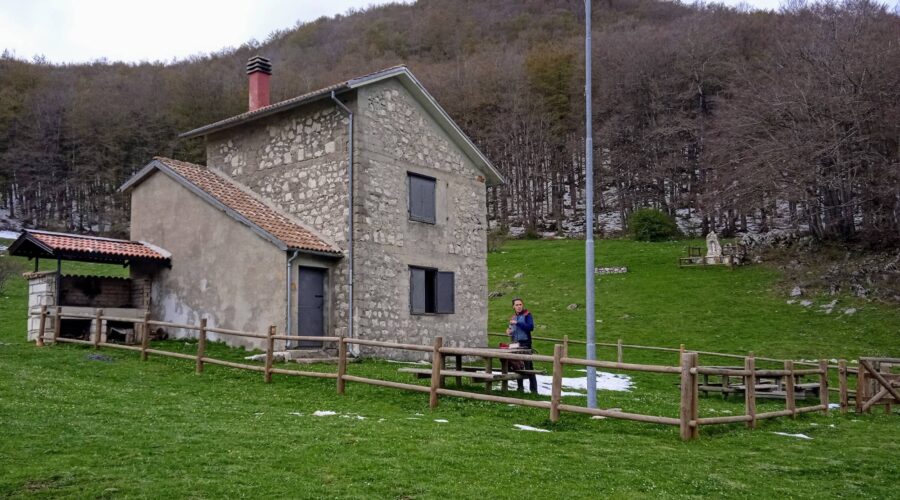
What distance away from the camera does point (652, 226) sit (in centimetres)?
4525

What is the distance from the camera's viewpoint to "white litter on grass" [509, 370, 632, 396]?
→ 582 inches

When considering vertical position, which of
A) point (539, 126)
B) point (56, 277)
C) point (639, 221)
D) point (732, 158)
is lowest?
point (56, 277)

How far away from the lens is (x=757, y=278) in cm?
3450

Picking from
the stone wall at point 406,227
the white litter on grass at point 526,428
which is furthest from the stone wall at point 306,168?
the white litter on grass at point 526,428

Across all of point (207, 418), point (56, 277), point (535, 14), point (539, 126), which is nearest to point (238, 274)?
point (56, 277)

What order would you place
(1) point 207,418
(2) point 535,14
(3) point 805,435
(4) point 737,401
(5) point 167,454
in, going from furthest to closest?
(2) point 535,14, (4) point 737,401, (3) point 805,435, (1) point 207,418, (5) point 167,454

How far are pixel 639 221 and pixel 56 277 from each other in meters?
35.1

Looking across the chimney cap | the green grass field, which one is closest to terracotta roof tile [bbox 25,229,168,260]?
the green grass field

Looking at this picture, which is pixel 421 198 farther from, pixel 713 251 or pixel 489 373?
pixel 713 251

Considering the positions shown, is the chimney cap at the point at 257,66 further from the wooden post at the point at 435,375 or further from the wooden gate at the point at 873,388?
the wooden gate at the point at 873,388

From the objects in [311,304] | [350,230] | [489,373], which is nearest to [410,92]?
[350,230]

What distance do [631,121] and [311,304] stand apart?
142 ft

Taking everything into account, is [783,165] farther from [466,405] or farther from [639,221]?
[466,405]

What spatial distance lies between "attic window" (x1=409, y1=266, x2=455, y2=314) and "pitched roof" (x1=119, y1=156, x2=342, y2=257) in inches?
96.0
